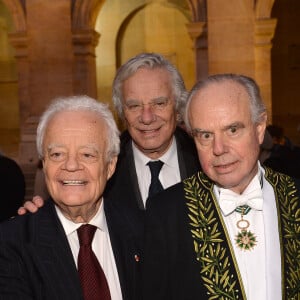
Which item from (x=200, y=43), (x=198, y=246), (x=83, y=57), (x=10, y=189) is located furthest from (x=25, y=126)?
(x=198, y=246)

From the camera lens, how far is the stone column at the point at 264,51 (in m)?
12.7

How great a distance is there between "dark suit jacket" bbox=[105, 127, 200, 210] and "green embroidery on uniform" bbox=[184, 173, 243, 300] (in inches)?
30.2

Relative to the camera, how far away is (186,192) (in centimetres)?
269

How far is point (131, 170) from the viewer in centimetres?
363

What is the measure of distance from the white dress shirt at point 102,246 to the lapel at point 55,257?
5cm

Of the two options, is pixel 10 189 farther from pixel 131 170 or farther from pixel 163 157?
pixel 163 157

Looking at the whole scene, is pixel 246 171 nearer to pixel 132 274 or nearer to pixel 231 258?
pixel 231 258

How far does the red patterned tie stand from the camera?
99.2 inches

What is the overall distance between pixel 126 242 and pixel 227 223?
0.45 m

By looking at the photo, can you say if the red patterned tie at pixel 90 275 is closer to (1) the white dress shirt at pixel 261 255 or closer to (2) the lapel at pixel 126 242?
(2) the lapel at pixel 126 242

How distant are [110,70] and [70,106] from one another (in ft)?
50.1

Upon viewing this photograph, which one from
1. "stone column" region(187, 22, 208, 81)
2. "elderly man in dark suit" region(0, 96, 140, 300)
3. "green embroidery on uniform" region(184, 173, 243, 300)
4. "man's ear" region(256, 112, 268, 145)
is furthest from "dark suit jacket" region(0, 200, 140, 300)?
"stone column" region(187, 22, 208, 81)

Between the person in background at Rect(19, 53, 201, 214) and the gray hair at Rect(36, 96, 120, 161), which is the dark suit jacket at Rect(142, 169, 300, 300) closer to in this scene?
the gray hair at Rect(36, 96, 120, 161)

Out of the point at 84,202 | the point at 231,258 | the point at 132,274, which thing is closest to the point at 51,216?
the point at 84,202
